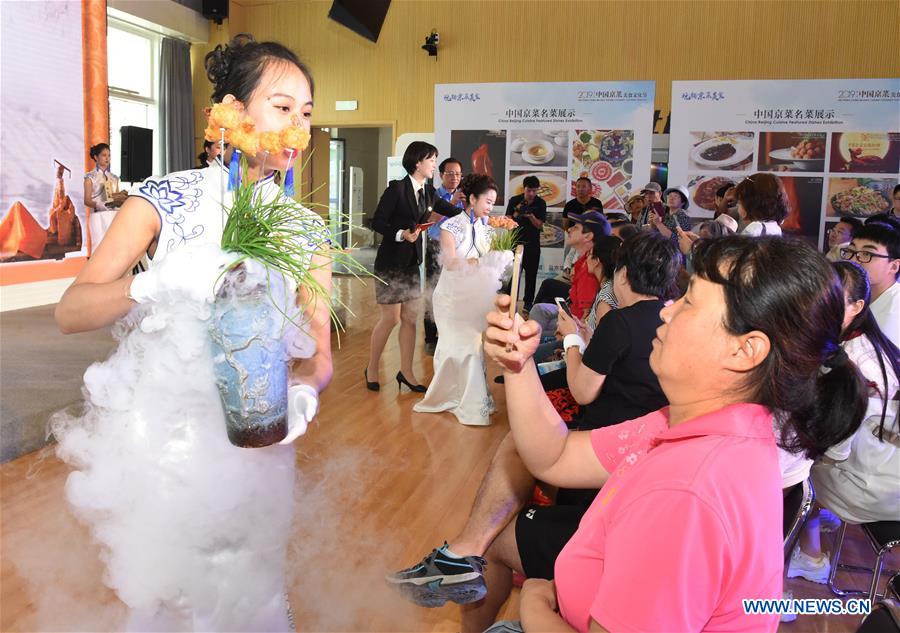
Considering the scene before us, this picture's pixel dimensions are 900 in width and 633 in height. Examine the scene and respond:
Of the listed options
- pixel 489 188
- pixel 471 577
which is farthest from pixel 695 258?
pixel 489 188

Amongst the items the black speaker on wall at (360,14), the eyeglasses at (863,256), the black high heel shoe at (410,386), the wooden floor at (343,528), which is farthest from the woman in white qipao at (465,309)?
the black speaker on wall at (360,14)

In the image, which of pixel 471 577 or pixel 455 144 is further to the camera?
pixel 455 144

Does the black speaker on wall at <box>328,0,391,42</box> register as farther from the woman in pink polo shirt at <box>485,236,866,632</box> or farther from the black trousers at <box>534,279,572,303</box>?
the woman in pink polo shirt at <box>485,236,866,632</box>

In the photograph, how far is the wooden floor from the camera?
2.17 meters

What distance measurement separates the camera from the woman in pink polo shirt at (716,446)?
89 centimetres

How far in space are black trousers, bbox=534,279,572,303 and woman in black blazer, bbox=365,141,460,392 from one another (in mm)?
1536

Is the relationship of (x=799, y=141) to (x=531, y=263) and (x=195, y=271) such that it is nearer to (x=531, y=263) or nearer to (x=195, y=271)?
(x=531, y=263)

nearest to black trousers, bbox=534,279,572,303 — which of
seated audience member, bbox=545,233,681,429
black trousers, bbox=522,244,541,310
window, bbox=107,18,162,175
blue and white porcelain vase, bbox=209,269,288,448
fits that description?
black trousers, bbox=522,244,541,310

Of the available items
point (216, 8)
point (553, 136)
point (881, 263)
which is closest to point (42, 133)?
point (216, 8)

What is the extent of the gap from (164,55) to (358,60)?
2869 millimetres

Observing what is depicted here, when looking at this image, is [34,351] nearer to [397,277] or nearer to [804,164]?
[397,277]

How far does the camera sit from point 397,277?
4.73 m

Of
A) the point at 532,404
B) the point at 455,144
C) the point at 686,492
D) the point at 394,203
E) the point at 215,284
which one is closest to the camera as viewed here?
the point at 686,492

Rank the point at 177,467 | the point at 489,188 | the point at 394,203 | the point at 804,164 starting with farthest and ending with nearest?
the point at 804,164, the point at 394,203, the point at 489,188, the point at 177,467
